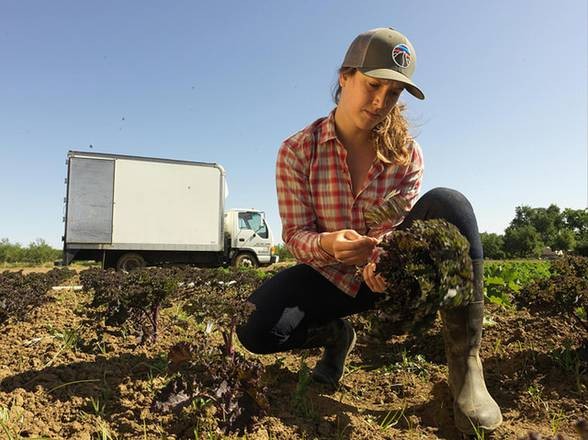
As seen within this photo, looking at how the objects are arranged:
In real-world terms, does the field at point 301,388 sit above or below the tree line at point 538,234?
below

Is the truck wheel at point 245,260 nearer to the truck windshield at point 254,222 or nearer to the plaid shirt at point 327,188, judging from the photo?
the truck windshield at point 254,222

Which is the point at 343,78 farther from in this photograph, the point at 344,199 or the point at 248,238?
the point at 248,238

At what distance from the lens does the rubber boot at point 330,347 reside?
249cm

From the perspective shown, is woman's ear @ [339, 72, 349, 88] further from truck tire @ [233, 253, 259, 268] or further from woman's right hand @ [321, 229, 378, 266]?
truck tire @ [233, 253, 259, 268]

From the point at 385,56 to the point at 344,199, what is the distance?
2.58 ft

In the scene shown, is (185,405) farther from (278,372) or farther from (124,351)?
(124,351)

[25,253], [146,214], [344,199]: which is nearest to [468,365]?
[344,199]

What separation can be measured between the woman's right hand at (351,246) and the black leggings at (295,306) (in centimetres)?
42

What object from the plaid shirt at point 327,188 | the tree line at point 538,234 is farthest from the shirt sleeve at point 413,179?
the tree line at point 538,234

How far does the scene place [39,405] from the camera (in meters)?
1.91

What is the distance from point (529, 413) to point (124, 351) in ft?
7.74

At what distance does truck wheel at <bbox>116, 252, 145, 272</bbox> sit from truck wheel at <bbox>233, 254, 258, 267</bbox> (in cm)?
324

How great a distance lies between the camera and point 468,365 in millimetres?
1995

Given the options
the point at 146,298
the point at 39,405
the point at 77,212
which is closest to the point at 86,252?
the point at 77,212
